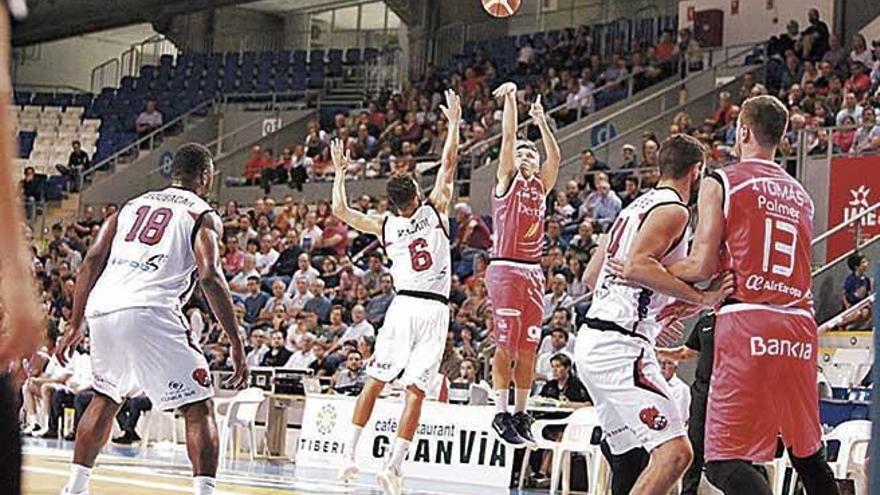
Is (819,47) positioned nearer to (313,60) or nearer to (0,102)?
(313,60)

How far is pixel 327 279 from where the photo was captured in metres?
19.3

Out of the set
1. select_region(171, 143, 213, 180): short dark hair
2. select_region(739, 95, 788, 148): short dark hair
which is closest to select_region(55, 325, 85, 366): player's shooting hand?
select_region(171, 143, 213, 180): short dark hair

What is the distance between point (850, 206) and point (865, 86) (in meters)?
2.71

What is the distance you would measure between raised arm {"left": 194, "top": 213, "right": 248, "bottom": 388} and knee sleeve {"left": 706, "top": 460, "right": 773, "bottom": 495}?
8.61 ft

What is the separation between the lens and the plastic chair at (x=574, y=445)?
11.9m

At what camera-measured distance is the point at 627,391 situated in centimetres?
632

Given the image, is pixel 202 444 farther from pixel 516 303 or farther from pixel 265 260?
pixel 265 260

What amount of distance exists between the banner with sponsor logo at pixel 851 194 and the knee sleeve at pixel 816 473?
9550mm

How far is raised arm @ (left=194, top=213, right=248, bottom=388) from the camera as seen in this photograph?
7195 millimetres

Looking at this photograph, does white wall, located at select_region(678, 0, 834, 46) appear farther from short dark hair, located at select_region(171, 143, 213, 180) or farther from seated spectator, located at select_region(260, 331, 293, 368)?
short dark hair, located at select_region(171, 143, 213, 180)

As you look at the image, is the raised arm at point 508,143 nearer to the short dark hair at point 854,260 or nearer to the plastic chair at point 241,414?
the short dark hair at point 854,260

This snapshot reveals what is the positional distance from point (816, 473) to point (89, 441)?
12.2 feet

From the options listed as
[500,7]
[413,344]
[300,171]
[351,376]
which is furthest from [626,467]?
[300,171]

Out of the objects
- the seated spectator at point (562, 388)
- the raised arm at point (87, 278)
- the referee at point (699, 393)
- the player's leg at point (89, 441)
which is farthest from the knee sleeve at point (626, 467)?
the seated spectator at point (562, 388)
